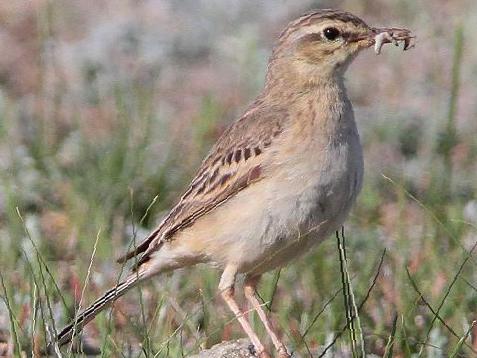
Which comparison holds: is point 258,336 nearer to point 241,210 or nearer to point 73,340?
point 241,210

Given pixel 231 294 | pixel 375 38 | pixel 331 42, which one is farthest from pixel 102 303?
pixel 375 38

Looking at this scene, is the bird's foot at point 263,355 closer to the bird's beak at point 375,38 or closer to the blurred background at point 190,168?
the blurred background at point 190,168

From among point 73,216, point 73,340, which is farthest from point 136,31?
point 73,340

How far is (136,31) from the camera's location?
43.8 feet

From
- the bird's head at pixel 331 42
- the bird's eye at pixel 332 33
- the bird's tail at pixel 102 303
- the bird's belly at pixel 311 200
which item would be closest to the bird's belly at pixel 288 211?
the bird's belly at pixel 311 200

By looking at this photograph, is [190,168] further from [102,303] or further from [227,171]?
[102,303]

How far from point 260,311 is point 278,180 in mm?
709

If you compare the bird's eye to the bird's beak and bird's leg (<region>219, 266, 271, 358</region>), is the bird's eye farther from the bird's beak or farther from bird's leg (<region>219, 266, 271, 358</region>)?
bird's leg (<region>219, 266, 271, 358</region>)

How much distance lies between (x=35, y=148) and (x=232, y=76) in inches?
119

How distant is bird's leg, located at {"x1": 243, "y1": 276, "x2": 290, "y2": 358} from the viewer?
23.3ft

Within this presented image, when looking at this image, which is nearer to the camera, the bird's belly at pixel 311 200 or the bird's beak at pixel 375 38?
the bird's belly at pixel 311 200

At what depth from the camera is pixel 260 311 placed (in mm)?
7461

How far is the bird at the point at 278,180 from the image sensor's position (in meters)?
7.14

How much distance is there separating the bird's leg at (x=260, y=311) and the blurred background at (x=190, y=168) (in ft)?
0.27
